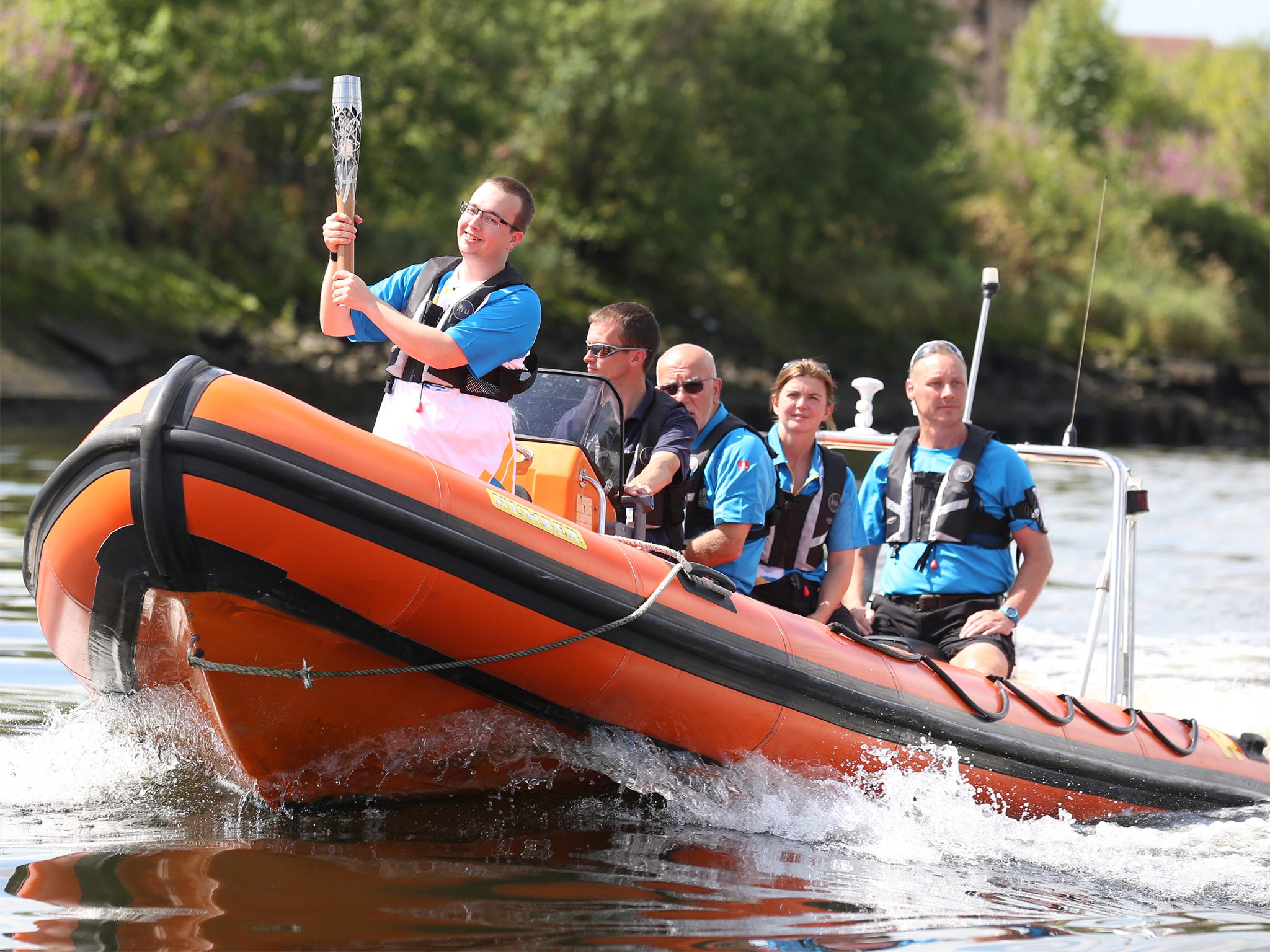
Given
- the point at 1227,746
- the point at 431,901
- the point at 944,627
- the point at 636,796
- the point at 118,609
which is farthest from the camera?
the point at 1227,746

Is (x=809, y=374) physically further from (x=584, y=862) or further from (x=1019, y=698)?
(x=584, y=862)

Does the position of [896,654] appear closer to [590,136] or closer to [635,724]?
[635,724]

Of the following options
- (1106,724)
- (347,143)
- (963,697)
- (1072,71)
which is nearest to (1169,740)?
(1106,724)

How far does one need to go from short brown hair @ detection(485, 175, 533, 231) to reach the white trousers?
0.40m

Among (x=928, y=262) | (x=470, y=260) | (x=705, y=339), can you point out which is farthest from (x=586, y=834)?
(x=928, y=262)

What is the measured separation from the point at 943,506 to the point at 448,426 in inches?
64.4

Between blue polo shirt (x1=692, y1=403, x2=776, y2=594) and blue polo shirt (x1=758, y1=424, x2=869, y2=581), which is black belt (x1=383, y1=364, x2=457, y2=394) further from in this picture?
blue polo shirt (x1=758, y1=424, x2=869, y2=581)

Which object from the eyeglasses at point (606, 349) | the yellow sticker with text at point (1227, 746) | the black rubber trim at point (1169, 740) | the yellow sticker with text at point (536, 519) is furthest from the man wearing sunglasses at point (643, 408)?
the yellow sticker with text at point (1227, 746)

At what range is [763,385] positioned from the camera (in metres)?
20.5

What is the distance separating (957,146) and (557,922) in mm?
25607

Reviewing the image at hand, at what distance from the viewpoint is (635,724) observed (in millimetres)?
3402

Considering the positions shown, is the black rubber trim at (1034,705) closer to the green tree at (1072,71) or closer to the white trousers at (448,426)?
the white trousers at (448,426)

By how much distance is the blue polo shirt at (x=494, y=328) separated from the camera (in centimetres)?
315

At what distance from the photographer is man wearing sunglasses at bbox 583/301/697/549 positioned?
13.0ft
